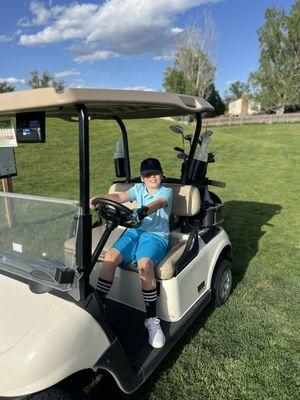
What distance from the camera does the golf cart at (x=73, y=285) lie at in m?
1.56

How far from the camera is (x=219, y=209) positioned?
3.19 m

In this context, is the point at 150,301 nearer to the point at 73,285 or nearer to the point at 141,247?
the point at 141,247

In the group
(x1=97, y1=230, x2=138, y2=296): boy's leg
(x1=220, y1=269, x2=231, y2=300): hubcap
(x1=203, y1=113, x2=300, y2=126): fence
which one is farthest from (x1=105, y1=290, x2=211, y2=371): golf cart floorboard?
(x1=203, y1=113, x2=300, y2=126): fence

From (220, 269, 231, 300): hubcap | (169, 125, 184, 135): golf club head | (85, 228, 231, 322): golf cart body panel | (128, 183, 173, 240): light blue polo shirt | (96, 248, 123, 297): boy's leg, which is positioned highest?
(169, 125, 184, 135): golf club head

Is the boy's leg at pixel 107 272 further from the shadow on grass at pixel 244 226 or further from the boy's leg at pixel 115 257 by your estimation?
the shadow on grass at pixel 244 226

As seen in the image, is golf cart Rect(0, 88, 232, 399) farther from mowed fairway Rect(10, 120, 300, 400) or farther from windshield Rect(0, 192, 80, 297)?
mowed fairway Rect(10, 120, 300, 400)

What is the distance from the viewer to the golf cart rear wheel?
9.76ft

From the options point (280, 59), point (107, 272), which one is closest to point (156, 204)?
point (107, 272)

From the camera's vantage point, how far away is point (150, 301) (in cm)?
226

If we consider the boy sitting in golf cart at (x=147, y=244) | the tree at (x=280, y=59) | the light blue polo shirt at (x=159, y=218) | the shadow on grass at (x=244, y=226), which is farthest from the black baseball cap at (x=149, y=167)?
the tree at (x=280, y=59)

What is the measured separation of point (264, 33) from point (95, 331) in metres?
38.3

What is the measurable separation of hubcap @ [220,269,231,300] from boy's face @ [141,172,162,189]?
3.56 feet

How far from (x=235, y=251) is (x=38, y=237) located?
3055mm

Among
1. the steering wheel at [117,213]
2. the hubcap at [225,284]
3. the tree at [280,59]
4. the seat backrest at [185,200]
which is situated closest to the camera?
the steering wheel at [117,213]
